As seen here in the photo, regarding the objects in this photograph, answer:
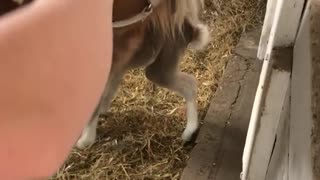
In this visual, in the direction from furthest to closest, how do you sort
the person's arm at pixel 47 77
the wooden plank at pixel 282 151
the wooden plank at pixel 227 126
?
the wooden plank at pixel 227 126 < the wooden plank at pixel 282 151 < the person's arm at pixel 47 77

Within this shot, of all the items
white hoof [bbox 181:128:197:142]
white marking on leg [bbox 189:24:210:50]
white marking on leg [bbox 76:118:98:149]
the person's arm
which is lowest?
white hoof [bbox 181:128:197:142]

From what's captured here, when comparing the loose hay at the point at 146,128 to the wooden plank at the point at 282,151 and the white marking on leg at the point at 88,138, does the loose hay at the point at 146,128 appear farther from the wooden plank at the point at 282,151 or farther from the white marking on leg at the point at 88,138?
the wooden plank at the point at 282,151

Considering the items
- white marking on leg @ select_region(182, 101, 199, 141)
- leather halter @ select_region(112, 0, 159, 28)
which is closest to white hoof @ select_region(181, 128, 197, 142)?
white marking on leg @ select_region(182, 101, 199, 141)

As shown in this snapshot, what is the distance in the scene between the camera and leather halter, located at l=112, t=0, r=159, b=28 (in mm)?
1396

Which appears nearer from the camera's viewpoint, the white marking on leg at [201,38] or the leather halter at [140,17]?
the leather halter at [140,17]

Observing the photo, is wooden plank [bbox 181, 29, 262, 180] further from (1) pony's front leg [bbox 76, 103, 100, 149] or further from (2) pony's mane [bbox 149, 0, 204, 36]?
Answer: (2) pony's mane [bbox 149, 0, 204, 36]

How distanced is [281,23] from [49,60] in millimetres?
875

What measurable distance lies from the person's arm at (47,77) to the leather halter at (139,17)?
74cm

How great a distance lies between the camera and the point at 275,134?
150 cm

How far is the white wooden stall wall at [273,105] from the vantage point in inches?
51.8

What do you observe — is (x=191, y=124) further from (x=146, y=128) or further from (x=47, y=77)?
(x=47, y=77)

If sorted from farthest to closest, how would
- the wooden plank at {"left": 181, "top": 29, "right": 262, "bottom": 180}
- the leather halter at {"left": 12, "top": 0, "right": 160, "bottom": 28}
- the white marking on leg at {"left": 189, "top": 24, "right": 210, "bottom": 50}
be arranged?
the wooden plank at {"left": 181, "top": 29, "right": 262, "bottom": 180} < the white marking on leg at {"left": 189, "top": 24, "right": 210, "bottom": 50} < the leather halter at {"left": 12, "top": 0, "right": 160, "bottom": 28}

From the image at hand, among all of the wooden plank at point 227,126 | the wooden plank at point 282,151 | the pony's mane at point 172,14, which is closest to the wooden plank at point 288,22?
the wooden plank at point 282,151

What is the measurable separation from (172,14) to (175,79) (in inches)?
13.7
